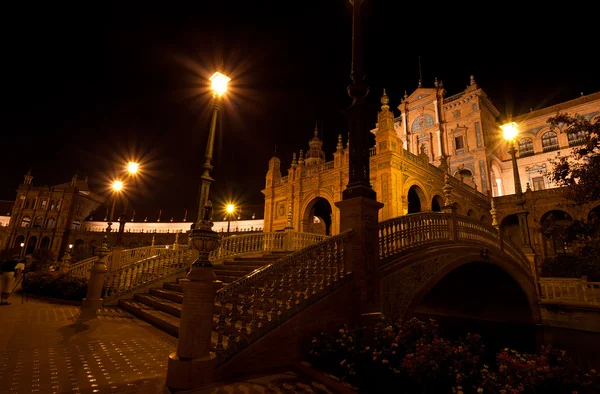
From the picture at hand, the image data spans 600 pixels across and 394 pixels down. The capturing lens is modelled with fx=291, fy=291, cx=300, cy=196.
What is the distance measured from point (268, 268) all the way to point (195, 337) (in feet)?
5.31

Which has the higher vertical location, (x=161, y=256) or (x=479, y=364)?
(x=161, y=256)

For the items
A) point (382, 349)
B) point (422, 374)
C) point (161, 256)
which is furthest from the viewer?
point (161, 256)

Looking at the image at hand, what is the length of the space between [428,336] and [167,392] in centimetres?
382

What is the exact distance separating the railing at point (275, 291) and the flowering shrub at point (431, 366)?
2.73 feet

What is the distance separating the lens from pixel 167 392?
146 inches

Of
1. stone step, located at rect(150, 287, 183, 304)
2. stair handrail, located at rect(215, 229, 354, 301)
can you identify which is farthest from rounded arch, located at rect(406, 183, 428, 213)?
stone step, located at rect(150, 287, 183, 304)

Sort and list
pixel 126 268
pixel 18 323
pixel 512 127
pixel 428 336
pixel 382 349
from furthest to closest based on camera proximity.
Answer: pixel 512 127, pixel 126 268, pixel 18 323, pixel 428 336, pixel 382 349

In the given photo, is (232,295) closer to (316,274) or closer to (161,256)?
(316,274)

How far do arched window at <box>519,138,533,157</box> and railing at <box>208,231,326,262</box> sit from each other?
35.4 m

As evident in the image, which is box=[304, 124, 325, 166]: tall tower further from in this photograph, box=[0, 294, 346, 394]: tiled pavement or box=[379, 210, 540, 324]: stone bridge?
box=[0, 294, 346, 394]: tiled pavement

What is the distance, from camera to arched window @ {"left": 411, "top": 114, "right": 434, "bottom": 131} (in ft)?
125

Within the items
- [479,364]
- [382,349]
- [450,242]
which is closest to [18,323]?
[382,349]

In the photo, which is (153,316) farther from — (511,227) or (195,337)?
(511,227)

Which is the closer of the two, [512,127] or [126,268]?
[126,268]
